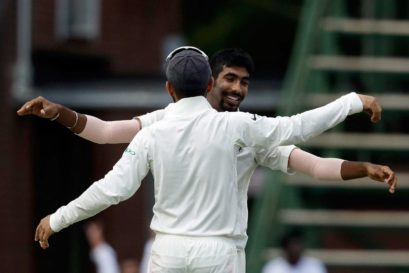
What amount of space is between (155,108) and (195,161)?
12177 millimetres

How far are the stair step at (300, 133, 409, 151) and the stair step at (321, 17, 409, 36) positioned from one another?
1.00 meters

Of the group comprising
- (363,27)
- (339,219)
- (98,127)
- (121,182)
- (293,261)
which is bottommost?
(293,261)

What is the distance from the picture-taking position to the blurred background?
14.2m

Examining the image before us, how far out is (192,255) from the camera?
289 inches

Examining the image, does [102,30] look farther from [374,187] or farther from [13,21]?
[374,187]

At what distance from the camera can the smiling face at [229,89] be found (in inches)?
314

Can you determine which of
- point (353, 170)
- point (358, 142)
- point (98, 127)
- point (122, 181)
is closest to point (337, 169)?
→ point (353, 170)

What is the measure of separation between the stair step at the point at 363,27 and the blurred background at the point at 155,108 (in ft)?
0.04

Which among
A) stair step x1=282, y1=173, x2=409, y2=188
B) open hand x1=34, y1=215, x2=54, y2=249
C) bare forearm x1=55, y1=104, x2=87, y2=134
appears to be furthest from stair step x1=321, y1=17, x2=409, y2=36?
open hand x1=34, y1=215, x2=54, y2=249

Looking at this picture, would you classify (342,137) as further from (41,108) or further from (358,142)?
(41,108)

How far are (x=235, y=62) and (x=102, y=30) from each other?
15273 mm

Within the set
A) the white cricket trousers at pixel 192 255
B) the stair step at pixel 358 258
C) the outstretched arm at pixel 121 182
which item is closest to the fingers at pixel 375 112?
the white cricket trousers at pixel 192 255

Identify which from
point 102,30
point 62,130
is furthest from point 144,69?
point 62,130

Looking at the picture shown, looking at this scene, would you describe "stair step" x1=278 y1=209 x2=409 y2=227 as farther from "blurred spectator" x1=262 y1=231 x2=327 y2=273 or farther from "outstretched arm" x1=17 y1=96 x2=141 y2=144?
"outstretched arm" x1=17 y1=96 x2=141 y2=144
